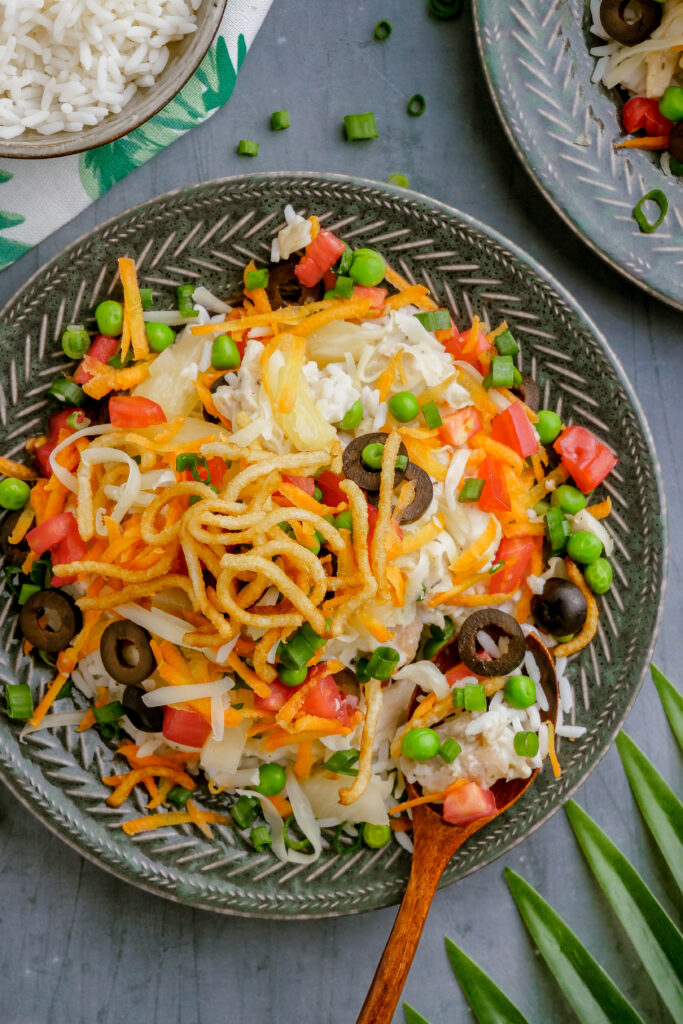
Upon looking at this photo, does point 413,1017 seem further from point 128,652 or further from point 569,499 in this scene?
point 569,499

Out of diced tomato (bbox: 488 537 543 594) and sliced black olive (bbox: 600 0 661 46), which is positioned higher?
sliced black olive (bbox: 600 0 661 46)

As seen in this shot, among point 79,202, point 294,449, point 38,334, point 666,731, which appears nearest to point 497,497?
point 294,449

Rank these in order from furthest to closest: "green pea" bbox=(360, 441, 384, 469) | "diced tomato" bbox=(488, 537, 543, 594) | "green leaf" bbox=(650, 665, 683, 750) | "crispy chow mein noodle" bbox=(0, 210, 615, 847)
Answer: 1. "green leaf" bbox=(650, 665, 683, 750)
2. "diced tomato" bbox=(488, 537, 543, 594)
3. "green pea" bbox=(360, 441, 384, 469)
4. "crispy chow mein noodle" bbox=(0, 210, 615, 847)

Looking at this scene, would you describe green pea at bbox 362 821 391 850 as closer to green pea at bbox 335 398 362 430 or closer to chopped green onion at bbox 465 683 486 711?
chopped green onion at bbox 465 683 486 711

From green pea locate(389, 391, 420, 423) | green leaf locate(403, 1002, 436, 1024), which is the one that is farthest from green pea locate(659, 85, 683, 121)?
green leaf locate(403, 1002, 436, 1024)

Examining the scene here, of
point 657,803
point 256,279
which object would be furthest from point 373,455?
point 657,803
